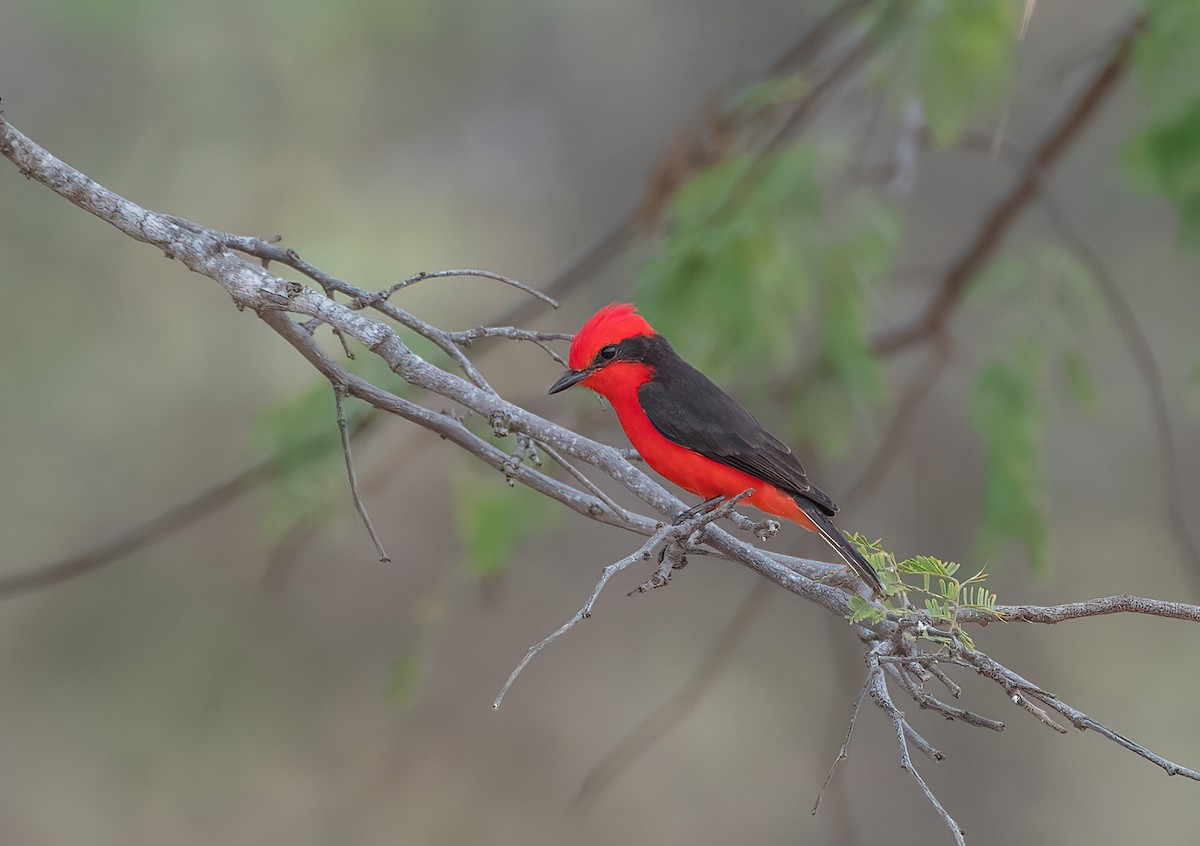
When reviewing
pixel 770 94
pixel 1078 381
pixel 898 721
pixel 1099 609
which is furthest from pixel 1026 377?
pixel 898 721

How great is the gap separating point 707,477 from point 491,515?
5.18 ft

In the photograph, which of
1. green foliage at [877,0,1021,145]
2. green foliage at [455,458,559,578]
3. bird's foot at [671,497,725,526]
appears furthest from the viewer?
green foliage at [455,458,559,578]

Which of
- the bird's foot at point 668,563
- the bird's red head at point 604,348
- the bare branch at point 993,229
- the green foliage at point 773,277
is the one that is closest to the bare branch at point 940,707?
the bird's foot at point 668,563

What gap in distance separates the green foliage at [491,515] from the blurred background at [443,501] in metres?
2.76

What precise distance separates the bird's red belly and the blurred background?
426cm

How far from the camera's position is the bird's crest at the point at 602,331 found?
3.66 metres

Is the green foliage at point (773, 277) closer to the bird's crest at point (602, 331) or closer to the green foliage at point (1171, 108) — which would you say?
the bird's crest at point (602, 331)

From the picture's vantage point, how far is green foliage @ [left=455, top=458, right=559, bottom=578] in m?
4.83

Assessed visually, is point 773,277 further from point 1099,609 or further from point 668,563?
point 1099,609

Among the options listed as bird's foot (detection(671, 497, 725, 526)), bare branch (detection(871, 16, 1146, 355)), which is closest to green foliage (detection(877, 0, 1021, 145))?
bare branch (detection(871, 16, 1146, 355))

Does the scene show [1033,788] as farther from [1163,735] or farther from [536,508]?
[536,508]

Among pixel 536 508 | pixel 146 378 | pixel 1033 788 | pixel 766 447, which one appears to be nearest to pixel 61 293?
pixel 146 378

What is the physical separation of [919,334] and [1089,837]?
6.79 m

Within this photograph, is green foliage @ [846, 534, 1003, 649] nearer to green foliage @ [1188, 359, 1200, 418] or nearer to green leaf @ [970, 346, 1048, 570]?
green leaf @ [970, 346, 1048, 570]
